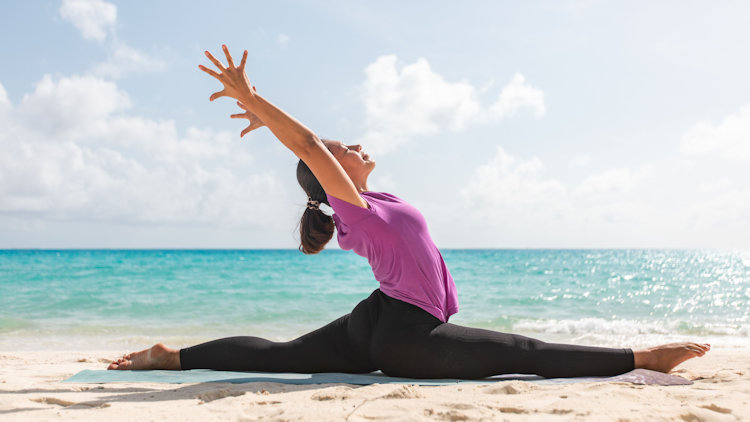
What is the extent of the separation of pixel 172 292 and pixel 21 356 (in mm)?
10996

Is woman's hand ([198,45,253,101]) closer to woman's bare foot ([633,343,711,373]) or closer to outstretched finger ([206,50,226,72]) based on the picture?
outstretched finger ([206,50,226,72])

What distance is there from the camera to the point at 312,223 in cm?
360

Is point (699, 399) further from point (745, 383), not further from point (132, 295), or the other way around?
point (132, 295)

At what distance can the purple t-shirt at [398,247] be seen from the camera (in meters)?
3.21

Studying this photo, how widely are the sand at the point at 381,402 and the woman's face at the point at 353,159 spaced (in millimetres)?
1305

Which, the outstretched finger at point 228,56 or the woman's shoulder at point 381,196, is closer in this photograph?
the outstretched finger at point 228,56

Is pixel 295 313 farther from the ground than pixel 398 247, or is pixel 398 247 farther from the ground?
pixel 398 247

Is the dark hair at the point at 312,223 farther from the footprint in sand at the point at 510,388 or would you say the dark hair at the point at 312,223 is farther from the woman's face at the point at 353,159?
the footprint in sand at the point at 510,388

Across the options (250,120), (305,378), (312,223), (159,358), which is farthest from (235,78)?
(159,358)

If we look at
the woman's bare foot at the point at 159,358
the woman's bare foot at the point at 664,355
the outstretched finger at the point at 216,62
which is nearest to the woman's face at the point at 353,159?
the outstretched finger at the point at 216,62

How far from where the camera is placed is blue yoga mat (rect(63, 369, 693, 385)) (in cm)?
325

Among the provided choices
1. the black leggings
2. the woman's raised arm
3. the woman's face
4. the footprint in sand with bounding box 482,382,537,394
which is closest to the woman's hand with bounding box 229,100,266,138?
the woman's face

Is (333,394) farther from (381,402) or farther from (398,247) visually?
(398,247)

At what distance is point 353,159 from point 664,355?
7.67ft
